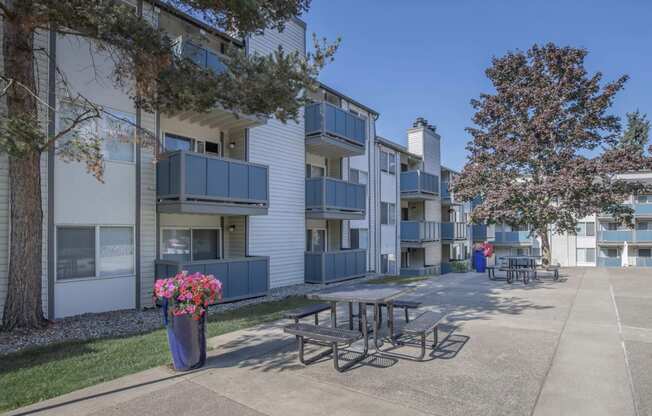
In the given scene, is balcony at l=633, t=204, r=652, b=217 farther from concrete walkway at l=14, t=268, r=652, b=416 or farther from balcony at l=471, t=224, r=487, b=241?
concrete walkway at l=14, t=268, r=652, b=416

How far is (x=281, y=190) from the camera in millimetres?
15555

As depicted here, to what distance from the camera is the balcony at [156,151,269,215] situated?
10.6 metres

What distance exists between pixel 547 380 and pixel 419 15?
1245 cm

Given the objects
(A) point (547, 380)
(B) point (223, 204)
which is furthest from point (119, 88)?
(A) point (547, 380)

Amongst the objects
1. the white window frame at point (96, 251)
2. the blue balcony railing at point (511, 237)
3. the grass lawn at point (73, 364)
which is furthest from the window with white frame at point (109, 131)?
the blue balcony railing at point (511, 237)

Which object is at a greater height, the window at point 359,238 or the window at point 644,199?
the window at point 644,199

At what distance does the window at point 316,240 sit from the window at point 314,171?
257 cm

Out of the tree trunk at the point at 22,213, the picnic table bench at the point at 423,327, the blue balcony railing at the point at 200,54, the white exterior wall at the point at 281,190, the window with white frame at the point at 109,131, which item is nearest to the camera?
the picnic table bench at the point at 423,327

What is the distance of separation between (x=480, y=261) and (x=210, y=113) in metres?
16.1

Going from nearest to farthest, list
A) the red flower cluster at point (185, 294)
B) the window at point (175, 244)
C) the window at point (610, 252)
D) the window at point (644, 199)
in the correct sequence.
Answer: the red flower cluster at point (185, 294) → the window at point (175, 244) → the window at point (644, 199) → the window at point (610, 252)

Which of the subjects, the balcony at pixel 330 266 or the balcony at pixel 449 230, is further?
the balcony at pixel 449 230

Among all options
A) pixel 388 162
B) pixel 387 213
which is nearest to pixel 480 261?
pixel 387 213

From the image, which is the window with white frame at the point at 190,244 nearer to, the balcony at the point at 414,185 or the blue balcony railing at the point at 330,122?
the blue balcony railing at the point at 330,122

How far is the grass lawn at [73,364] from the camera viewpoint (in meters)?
4.85
